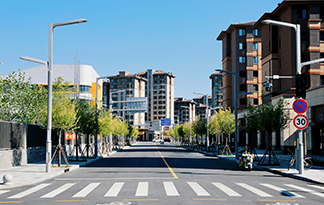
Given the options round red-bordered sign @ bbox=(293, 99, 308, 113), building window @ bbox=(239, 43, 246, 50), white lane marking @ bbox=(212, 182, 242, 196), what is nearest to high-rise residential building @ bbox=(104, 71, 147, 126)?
building window @ bbox=(239, 43, 246, 50)

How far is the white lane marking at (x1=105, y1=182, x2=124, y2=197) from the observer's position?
13486mm

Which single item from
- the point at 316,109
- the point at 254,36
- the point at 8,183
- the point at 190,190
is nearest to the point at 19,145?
the point at 8,183

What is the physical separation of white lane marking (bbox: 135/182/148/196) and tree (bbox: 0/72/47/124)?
42687mm

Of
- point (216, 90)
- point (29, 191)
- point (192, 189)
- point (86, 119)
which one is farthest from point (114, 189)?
point (216, 90)

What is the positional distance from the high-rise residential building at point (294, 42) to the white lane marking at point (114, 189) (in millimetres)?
45811

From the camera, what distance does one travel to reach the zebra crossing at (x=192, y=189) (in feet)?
44.0

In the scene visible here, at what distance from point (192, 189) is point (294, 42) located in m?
48.4

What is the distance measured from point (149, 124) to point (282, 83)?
140 metres

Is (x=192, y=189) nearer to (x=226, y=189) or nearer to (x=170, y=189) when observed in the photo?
(x=170, y=189)

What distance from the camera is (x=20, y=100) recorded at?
191 ft

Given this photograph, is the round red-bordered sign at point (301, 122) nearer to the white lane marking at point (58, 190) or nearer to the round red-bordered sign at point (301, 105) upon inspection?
the round red-bordered sign at point (301, 105)

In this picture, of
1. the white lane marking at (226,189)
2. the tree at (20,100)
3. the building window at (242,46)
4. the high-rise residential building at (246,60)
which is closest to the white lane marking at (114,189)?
the white lane marking at (226,189)

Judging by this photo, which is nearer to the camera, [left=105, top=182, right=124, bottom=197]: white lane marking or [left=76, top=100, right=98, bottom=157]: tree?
[left=105, top=182, right=124, bottom=197]: white lane marking

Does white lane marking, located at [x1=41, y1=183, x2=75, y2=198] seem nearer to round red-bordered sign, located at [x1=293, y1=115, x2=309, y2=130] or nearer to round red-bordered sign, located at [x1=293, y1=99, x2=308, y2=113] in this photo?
round red-bordered sign, located at [x1=293, y1=115, x2=309, y2=130]
